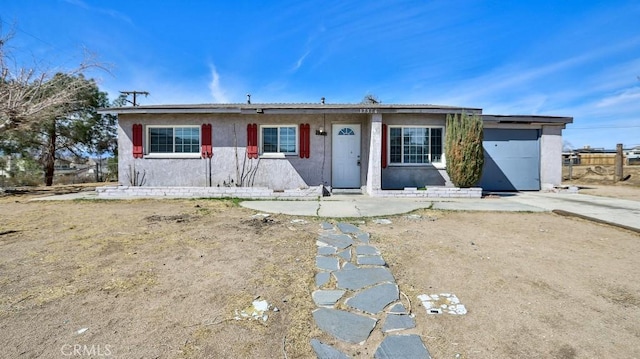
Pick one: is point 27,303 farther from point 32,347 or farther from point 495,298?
point 495,298

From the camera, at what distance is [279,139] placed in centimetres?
995

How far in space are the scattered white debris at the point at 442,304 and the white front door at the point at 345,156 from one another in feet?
24.6

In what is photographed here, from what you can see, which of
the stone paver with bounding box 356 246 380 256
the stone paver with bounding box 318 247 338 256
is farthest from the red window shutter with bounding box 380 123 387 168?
the stone paver with bounding box 318 247 338 256

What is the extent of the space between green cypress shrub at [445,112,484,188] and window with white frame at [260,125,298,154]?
5225mm

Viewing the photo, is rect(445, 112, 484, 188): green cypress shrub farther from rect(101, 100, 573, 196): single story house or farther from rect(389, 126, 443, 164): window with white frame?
rect(389, 126, 443, 164): window with white frame

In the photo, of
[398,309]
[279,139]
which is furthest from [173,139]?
[398,309]

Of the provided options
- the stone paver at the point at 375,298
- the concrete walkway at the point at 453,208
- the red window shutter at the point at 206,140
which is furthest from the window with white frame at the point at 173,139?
the stone paver at the point at 375,298

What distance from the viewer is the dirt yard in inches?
72.1

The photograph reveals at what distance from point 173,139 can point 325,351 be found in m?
10.3

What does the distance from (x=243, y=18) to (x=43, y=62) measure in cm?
765

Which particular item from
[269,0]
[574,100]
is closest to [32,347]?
[269,0]

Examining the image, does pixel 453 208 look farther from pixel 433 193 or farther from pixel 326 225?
pixel 326 225

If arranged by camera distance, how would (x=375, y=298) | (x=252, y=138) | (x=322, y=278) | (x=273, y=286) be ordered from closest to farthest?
(x=375, y=298)
(x=273, y=286)
(x=322, y=278)
(x=252, y=138)

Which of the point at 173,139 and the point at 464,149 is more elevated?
the point at 173,139
